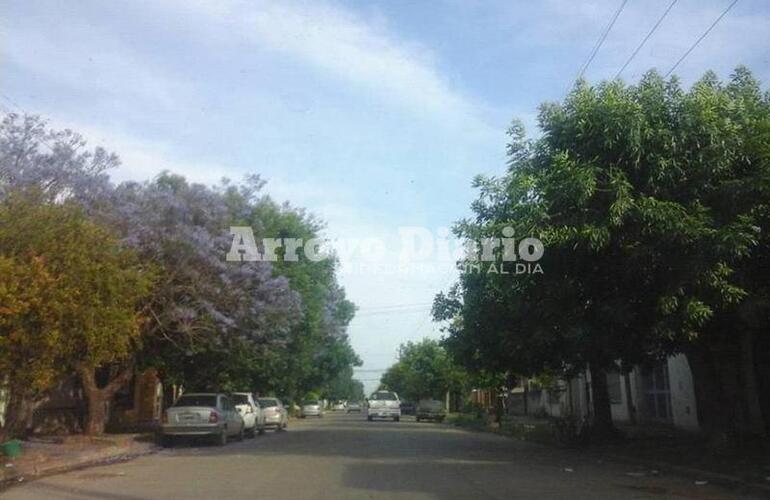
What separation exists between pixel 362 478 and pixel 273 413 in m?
21.9

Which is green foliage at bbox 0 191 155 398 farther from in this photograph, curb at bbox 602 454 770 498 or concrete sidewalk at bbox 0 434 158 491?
curb at bbox 602 454 770 498

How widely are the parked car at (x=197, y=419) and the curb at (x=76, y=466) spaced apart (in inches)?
33.8

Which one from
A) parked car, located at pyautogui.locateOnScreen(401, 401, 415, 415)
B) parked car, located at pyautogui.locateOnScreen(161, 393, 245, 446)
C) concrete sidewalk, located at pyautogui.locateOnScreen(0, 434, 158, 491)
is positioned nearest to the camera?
concrete sidewalk, located at pyautogui.locateOnScreen(0, 434, 158, 491)

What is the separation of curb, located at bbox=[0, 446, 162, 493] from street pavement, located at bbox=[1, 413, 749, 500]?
37 centimetres

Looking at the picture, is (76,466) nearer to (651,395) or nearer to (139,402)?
(139,402)

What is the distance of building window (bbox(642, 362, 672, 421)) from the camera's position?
2980 cm

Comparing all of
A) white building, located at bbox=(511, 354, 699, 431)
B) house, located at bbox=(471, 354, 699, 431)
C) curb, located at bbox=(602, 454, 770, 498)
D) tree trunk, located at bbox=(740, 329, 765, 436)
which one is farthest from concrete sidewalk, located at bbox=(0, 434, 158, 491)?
tree trunk, located at bbox=(740, 329, 765, 436)

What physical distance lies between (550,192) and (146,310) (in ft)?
41.7

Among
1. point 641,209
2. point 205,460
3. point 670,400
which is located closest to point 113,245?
point 205,460

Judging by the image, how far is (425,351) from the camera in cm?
7206

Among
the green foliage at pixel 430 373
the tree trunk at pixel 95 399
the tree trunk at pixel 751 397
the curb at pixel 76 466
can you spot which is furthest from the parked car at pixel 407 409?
the curb at pixel 76 466

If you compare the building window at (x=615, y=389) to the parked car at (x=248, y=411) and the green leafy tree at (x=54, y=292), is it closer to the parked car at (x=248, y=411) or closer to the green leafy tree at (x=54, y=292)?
the parked car at (x=248, y=411)

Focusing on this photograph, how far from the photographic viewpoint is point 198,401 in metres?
24.0

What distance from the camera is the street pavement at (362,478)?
12023 mm
